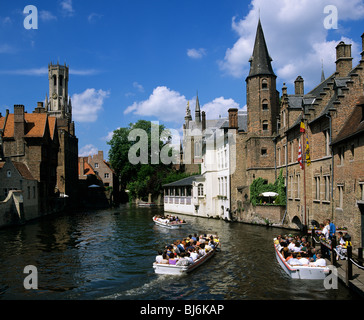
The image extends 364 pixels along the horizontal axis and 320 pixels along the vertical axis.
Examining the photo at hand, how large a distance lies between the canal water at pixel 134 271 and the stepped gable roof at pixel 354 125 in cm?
785

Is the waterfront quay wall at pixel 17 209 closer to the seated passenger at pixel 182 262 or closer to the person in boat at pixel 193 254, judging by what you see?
the person in boat at pixel 193 254

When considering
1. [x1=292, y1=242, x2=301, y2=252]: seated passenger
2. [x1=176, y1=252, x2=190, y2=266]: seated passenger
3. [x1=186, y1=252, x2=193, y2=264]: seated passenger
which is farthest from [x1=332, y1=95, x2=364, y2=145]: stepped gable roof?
[x1=176, y1=252, x2=190, y2=266]: seated passenger

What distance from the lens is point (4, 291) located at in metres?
15.0

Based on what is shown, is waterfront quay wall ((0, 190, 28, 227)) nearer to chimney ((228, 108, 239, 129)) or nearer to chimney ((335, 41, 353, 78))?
chimney ((228, 108, 239, 129))

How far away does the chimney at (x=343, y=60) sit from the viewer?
27219 mm

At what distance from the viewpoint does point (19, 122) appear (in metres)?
44.7

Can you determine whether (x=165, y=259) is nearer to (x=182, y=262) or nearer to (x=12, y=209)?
(x=182, y=262)

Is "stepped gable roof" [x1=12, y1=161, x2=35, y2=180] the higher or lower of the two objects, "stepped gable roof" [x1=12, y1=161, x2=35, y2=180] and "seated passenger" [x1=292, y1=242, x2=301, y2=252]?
the higher

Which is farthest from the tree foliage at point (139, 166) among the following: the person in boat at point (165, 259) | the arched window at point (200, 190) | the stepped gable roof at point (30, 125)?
the person in boat at point (165, 259)

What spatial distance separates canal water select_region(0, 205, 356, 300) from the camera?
47.1 ft

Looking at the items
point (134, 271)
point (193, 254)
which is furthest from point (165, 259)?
Answer: point (193, 254)

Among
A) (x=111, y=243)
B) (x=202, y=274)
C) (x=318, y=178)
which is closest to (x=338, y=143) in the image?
(x=318, y=178)

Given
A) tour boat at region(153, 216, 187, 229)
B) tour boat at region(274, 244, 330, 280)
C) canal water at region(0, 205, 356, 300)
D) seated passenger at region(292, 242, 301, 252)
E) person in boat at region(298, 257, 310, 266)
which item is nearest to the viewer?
canal water at region(0, 205, 356, 300)
